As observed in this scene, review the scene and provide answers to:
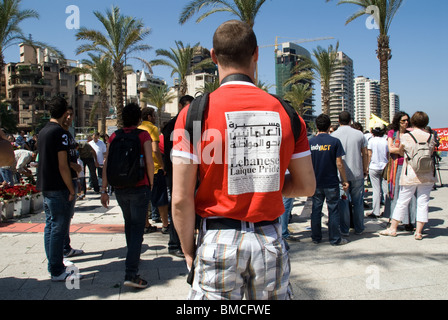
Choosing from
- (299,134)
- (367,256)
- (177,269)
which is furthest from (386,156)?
(299,134)

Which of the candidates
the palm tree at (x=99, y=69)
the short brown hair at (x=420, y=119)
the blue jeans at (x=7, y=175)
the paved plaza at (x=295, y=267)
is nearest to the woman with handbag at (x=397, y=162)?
the paved plaza at (x=295, y=267)

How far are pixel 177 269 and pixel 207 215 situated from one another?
9.56 ft

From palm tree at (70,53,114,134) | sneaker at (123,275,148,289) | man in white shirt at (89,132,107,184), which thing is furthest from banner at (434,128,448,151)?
palm tree at (70,53,114,134)

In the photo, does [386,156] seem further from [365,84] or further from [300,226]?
[365,84]

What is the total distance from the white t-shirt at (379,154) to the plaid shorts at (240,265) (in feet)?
21.6

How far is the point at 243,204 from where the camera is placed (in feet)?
5.23

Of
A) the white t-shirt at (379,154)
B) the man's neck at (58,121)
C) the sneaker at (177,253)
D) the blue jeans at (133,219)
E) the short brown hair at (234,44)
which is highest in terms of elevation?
the short brown hair at (234,44)

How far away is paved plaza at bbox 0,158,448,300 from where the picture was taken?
3.60 meters

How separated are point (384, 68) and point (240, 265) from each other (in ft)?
62.2

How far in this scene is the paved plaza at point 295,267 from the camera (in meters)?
3.60

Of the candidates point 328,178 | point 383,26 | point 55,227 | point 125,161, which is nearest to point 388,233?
point 328,178

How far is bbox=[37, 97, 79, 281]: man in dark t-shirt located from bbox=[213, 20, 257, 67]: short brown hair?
9.22 feet

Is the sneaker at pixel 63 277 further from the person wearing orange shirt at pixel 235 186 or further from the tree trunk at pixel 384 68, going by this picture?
the tree trunk at pixel 384 68
